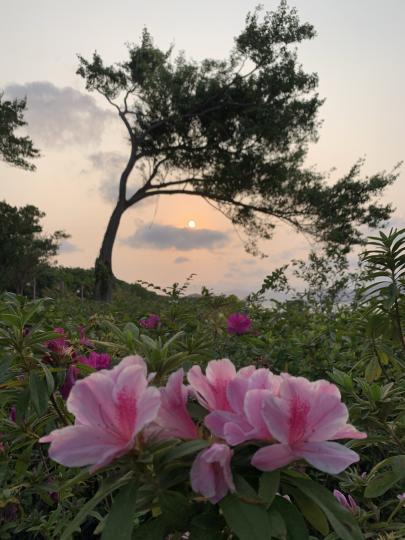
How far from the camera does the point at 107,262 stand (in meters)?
18.2

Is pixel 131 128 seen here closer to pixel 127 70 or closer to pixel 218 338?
pixel 127 70

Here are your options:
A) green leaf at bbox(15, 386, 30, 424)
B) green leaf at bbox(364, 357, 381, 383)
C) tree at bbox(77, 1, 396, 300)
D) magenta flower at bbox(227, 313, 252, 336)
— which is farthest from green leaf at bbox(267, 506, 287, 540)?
tree at bbox(77, 1, 396, 300)

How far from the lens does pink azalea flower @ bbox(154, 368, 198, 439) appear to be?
0.71m

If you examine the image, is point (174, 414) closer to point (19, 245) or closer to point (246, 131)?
point (246, 131)

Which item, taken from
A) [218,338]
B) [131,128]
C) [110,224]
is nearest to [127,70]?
A: [131,128]

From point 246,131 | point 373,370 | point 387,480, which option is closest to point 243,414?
point 387,480

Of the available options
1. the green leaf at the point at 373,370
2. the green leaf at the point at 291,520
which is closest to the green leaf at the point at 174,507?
the green leaf at the point at 291,520

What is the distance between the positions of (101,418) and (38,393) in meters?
0.56

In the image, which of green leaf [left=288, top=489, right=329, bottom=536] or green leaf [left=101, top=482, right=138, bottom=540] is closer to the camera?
green leaf [left=101, top=482, right=138, bottom=540]

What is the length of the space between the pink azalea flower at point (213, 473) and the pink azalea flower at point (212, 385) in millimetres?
81

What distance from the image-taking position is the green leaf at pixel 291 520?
2.27ft

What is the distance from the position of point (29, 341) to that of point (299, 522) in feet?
2.66

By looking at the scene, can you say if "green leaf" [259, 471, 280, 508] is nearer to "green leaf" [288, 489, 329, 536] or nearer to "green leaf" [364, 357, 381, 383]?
"green leaf" [288, 489, 329, 536]

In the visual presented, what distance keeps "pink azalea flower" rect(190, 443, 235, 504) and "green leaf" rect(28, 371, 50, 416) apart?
571 millimetres
